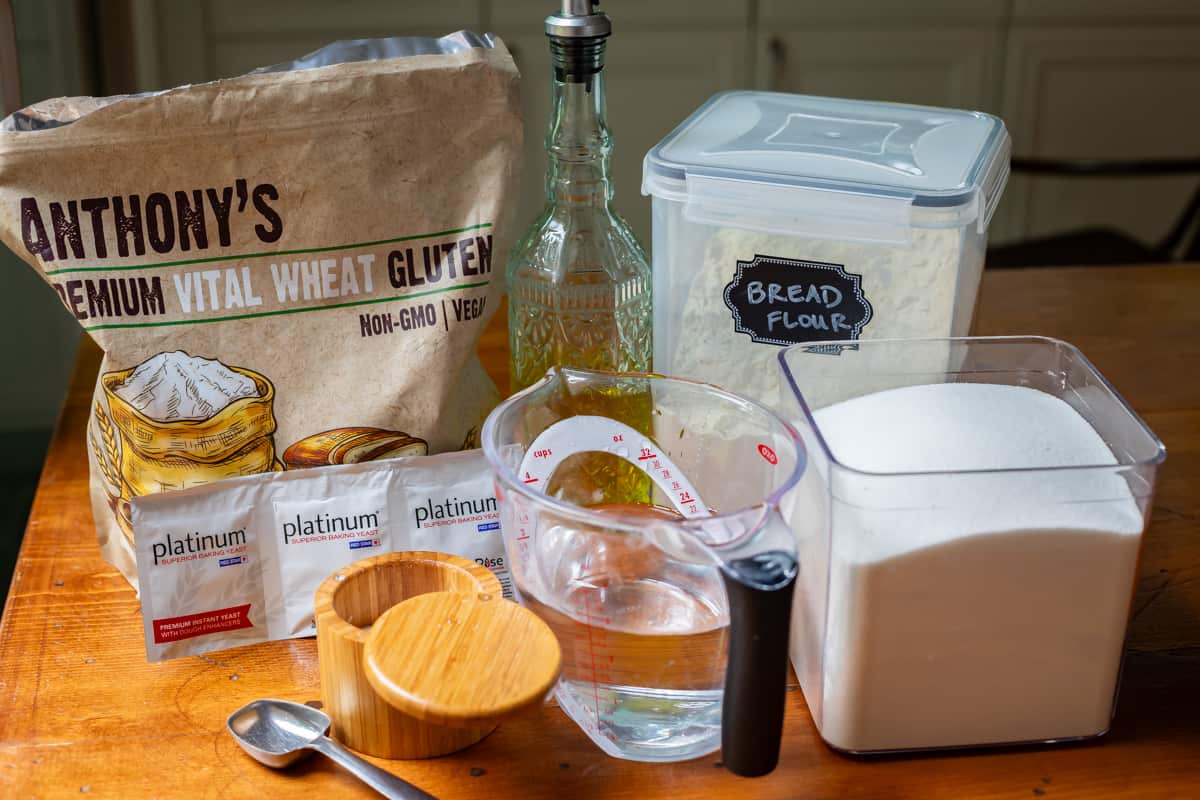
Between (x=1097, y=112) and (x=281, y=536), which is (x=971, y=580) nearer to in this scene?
(x=281, y=536)

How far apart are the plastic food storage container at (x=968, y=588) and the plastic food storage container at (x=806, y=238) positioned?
0.08m

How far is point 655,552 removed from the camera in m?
0.55

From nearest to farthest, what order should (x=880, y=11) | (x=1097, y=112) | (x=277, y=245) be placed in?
(x=277, y=245) → (x=880, y=11) → (x=1097, y=112)

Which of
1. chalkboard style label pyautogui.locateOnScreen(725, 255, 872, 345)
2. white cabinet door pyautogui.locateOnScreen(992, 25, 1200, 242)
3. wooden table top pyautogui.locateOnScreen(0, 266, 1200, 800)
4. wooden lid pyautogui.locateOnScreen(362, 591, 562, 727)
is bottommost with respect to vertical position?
white cabinet door pyautogui.locateOnScreen(992, 25, 1200, 242)

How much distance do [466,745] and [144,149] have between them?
1.10 ft

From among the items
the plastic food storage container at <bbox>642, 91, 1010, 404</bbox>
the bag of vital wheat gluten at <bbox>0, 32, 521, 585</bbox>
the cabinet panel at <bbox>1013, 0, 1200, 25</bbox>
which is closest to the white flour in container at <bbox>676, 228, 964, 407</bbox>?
the plastic food storage container at <bbox>642, 91, 1010, 404</bbox>

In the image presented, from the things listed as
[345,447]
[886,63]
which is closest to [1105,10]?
[886,63]

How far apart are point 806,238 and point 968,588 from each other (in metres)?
0.21

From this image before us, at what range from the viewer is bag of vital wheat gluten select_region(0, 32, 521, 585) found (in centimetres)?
61

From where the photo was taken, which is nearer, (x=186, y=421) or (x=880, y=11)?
(x=186, y=421)

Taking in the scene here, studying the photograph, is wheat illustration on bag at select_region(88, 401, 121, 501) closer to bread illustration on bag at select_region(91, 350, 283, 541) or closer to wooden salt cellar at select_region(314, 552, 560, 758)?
bread illustration on bag at select_region(91, 350, 283, 541)

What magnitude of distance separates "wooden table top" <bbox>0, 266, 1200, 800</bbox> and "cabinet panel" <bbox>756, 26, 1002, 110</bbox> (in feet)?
4.71

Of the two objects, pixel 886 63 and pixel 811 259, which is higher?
pixel 811 259

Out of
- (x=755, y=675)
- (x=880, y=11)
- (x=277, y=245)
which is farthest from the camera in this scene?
(x=880, y=11)
